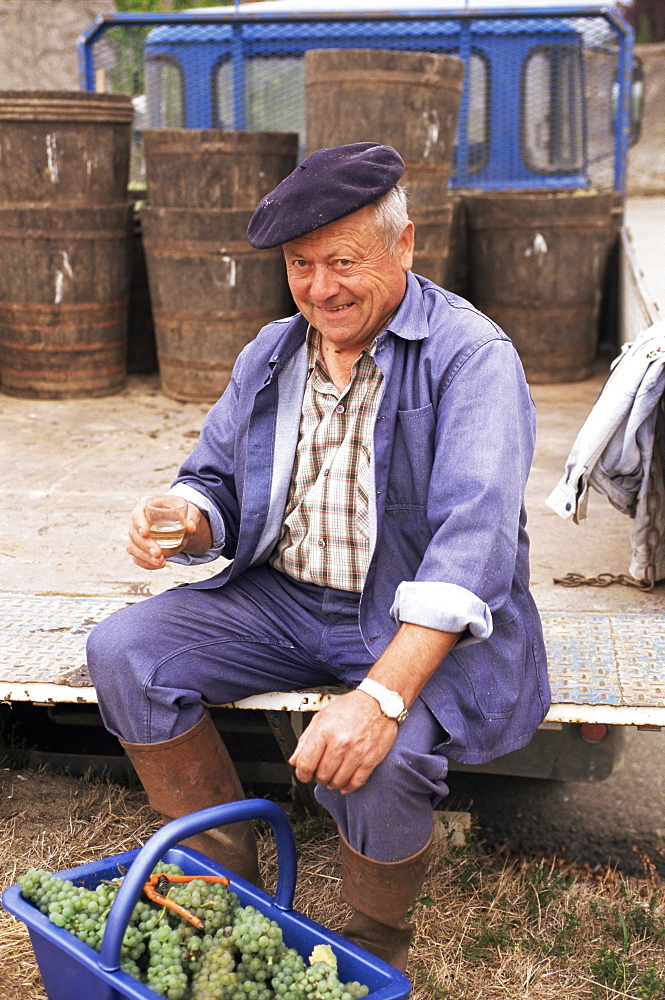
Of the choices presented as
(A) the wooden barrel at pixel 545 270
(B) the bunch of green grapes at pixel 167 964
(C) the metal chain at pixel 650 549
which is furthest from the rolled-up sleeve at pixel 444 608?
Result: (A) the wooden barrel at pixel 545 270

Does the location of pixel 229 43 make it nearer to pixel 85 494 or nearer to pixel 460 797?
pixel 85 494

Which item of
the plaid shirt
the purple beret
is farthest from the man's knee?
the purple beret

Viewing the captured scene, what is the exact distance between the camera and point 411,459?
2123 millimetres

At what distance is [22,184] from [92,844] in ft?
12.9

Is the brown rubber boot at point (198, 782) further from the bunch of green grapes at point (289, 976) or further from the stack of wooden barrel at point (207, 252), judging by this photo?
the stack of wooden barrel at point (207, 252)

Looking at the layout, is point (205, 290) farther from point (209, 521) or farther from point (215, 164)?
point (209, 521)

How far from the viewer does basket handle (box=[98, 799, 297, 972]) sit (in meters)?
1.66

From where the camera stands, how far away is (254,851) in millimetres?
2303

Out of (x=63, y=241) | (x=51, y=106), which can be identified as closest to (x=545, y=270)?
(x=63, y=241)

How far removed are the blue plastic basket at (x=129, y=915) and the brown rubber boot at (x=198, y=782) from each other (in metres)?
0.19

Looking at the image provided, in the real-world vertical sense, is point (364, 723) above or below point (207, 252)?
below

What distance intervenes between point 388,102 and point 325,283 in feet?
11.1

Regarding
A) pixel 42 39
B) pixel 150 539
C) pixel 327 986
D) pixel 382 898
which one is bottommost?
pixel 382 898

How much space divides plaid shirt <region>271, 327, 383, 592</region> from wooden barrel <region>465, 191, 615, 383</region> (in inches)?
162
